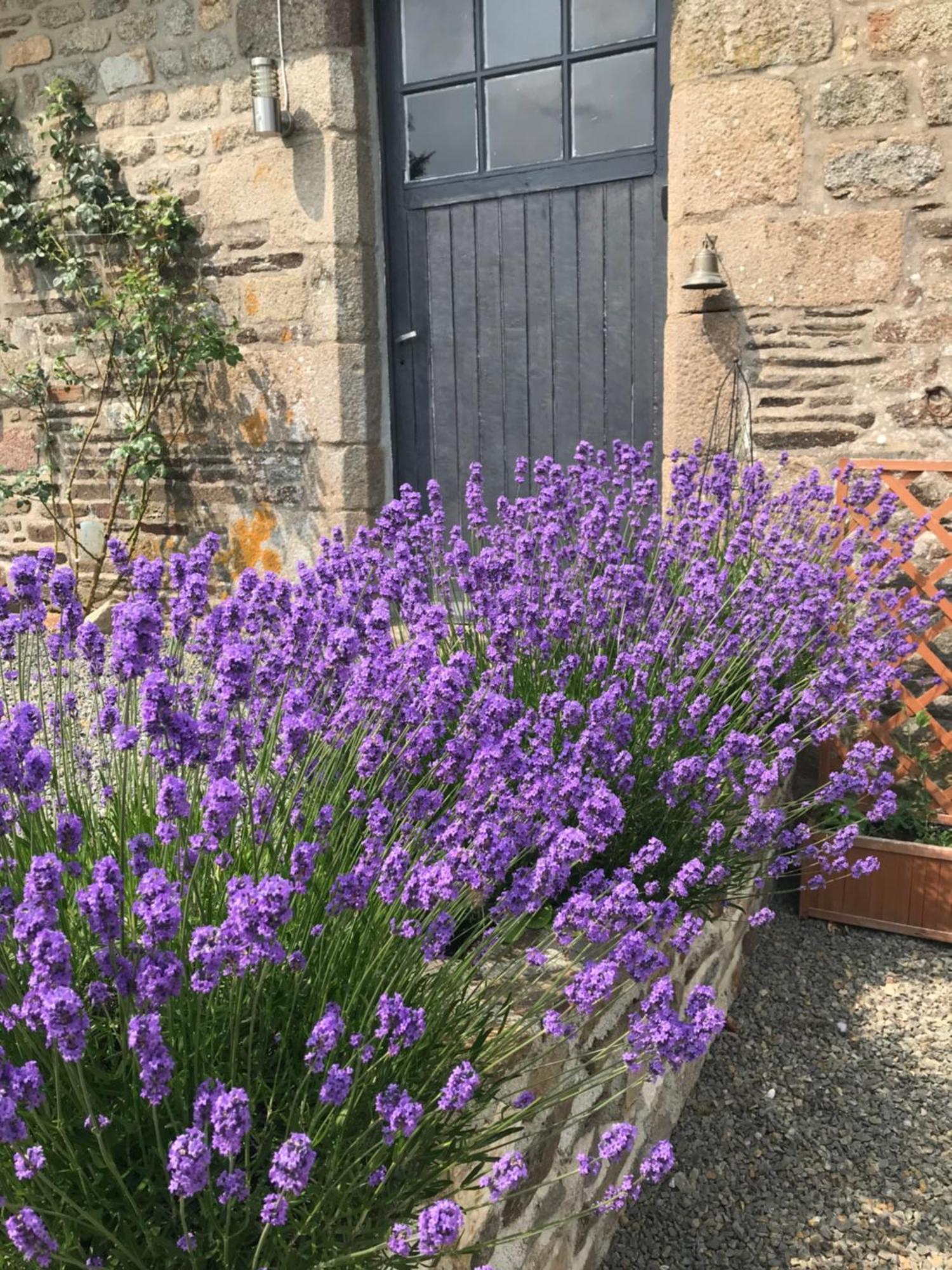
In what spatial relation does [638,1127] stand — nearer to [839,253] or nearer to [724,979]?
[724,979]

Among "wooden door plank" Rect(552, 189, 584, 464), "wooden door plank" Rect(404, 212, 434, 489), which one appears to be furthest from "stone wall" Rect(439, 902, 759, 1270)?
"wooden door plank" Rect(404, 212, 434, 489)

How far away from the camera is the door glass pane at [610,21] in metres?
4.38

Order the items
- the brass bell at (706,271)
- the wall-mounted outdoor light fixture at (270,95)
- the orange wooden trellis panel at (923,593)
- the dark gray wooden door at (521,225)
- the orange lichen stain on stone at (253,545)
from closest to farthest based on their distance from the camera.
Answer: the orange wooden trellis panel at (923,593) → the brass bell at (706,271) → the dark gray wooden door at (521,225) → the wall-mounted outdoor light fixture at (270,95) → the orange lichen stain on stone at (253,545)

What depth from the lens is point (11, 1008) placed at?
125 centimetres

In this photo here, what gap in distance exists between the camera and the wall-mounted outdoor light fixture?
477 centimetres

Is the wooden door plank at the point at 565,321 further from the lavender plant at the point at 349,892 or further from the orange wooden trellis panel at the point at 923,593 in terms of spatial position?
the lavender plant at the point at 349,892

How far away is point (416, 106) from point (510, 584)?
327 cm

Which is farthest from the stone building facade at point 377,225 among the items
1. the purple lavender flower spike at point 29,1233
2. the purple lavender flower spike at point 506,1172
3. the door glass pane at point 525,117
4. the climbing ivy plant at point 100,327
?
the purple lavender flower spike at point 29,1233

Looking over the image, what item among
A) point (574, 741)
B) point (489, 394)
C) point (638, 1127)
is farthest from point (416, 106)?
point (638, 1127)

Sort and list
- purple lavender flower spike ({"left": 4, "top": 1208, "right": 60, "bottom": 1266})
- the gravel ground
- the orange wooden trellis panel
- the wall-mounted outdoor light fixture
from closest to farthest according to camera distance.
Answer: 1. purple lavender flower spike ({"left": 4, "top": 1208, "right": 60, "bottom": 1266})
2. the gravel ground
3. the orange wooden trellis panel
4. the wall-mounted outdoor light fixture

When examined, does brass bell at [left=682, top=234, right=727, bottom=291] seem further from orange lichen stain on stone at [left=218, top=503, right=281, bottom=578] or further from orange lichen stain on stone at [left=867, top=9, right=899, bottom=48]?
orange lichen stain on stone at [left=218, top=503, right=281, bottom=578]

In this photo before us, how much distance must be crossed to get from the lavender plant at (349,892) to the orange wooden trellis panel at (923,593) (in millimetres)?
966

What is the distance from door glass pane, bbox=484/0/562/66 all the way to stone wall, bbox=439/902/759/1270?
3925 mm

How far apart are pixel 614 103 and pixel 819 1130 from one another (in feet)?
13.5
